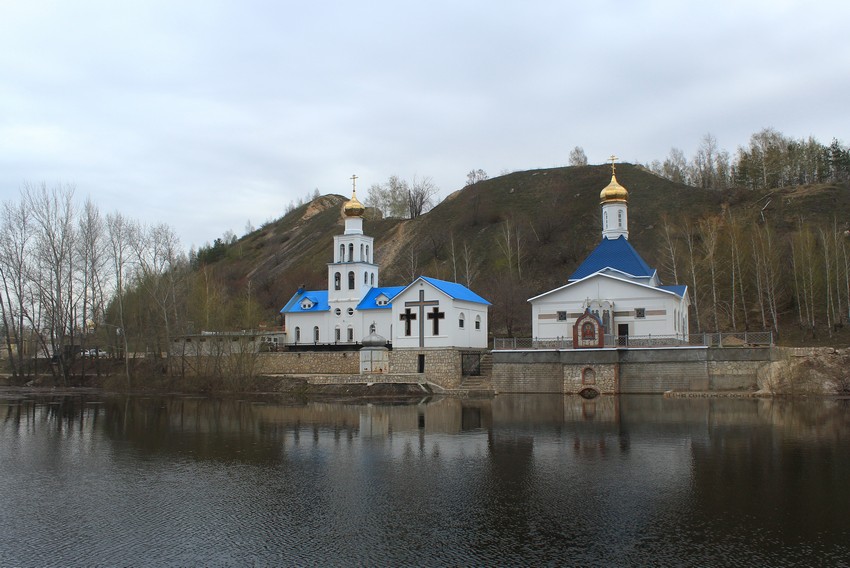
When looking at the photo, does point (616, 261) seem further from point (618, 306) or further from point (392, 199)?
point (392, 199)

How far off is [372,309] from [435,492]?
1285 inches

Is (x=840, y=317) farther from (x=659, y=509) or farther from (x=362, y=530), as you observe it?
(x=362, y=530)

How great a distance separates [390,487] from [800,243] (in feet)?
132

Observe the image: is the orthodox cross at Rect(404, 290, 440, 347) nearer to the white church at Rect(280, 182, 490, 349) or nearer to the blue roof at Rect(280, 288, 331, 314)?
the white church at Rect(280, 182, 490, 349)

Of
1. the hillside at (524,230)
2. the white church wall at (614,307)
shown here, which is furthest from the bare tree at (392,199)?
the white church wall at (614,307)

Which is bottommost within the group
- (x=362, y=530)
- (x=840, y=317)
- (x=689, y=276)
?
(x=362, y=530)

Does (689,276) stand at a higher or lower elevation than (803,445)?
higher

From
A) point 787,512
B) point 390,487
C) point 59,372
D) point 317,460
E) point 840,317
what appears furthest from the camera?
point 59,372

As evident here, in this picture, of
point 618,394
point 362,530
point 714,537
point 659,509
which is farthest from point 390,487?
point 618,394

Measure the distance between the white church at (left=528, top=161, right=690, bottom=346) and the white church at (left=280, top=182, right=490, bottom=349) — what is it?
4.80m

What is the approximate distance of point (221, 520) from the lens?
481 inches

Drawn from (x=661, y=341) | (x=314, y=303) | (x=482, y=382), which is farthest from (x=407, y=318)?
(x=661, y=341)

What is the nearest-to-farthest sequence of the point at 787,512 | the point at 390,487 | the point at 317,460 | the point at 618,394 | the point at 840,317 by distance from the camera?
1. the point at 787,512
2. the point at 390,487
3. the point at 317,460
4. the point at 618,394
5. the point at 840,317

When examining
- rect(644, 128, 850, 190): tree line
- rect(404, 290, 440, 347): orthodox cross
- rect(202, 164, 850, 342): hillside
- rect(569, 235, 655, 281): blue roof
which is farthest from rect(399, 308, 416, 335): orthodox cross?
rect(644, 128, 850, 190): tree line
